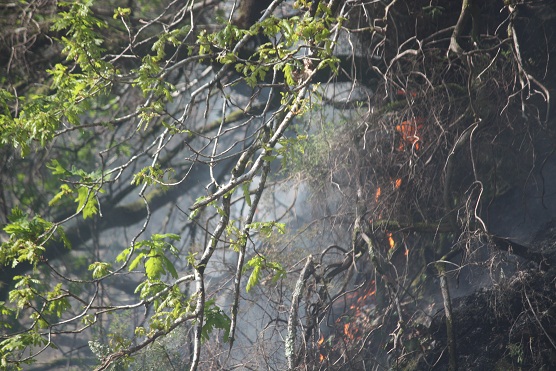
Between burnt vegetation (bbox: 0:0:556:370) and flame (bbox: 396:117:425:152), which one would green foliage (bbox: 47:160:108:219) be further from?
flame (bbox: 396:117:425:152)

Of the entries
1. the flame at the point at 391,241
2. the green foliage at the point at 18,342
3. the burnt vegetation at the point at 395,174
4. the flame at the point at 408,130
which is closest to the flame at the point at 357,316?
the burnt vegetation at the point at 395,174

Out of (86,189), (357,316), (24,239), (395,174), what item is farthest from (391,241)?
(24,239)

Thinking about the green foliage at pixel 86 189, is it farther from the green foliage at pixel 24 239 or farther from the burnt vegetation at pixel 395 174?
the green foliage at pixel 24 239

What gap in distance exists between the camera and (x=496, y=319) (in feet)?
15.1

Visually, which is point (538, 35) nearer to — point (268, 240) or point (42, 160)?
point (268, 240)

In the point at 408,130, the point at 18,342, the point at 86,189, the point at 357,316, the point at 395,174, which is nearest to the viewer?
the point at 18,342

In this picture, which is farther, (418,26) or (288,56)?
(418,26)

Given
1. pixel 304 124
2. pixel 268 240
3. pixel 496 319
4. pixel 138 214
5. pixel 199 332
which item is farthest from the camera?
pixel 138 214

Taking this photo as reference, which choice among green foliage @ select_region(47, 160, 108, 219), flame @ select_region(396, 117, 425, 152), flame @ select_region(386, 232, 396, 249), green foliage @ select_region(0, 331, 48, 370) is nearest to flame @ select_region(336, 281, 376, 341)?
flame @ select_region(386, 232, 396, 249)

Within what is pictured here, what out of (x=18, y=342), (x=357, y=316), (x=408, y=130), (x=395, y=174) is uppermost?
(x=408, y=130)

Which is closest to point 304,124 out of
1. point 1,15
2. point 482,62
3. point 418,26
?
point 418,26

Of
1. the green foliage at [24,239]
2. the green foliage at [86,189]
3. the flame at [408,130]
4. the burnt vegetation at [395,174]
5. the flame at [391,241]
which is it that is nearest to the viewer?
the green foliage at [24,239]

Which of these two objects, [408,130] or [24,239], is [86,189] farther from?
[408,130]

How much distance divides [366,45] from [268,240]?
254 centimetres
